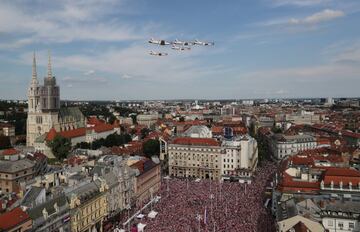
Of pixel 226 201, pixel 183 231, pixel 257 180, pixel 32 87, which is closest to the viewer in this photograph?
pixel 183 231

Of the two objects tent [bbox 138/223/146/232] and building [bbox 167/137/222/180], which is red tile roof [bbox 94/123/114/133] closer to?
building [bbox 167/137/222/180]

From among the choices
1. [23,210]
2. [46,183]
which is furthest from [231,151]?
[23,210]

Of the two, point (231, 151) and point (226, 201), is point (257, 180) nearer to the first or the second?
point (231, 151)

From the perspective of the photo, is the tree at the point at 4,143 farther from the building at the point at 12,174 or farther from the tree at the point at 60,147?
the building at the point at 12,174

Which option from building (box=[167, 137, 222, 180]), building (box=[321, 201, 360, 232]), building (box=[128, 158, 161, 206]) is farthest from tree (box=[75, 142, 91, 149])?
building (box=[321, 201, 360, 232])

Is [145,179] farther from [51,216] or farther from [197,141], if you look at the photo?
[197,141]

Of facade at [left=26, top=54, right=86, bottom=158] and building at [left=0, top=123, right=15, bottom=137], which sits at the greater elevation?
facade at [left=26, top=54, right=86, bottom=158]

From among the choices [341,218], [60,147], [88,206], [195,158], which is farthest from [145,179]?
[60,147]
